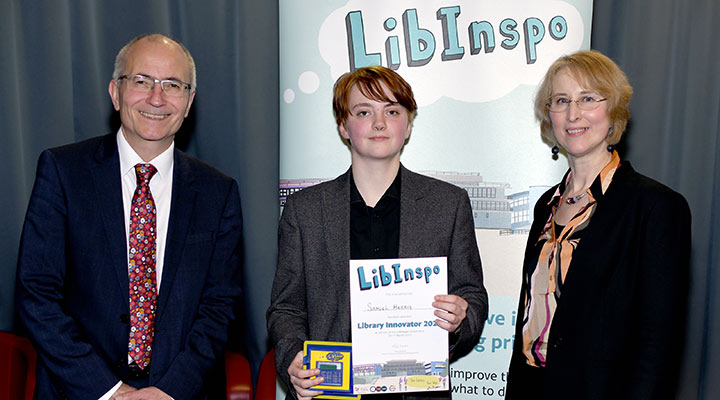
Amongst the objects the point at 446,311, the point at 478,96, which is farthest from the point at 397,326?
the point at 478,96

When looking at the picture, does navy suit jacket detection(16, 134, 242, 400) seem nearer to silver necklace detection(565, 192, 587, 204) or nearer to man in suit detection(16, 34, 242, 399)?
man in suit detection(16, 34, 242, 399)

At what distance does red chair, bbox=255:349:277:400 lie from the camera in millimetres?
2633

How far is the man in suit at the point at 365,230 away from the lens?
238 centimetres

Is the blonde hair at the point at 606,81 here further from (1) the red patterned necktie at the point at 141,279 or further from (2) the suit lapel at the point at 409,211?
(1) the red patterned necktie at the point at 141,279

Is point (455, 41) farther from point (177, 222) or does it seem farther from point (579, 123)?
point (177, 222)

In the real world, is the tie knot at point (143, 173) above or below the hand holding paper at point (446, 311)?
above

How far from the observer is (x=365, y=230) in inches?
96.1

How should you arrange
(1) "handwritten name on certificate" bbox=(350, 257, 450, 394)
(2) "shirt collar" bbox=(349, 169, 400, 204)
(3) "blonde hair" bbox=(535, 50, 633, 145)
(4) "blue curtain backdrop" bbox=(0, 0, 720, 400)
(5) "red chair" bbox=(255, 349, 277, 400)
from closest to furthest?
1. (1) "handwritten name on certificate" bbox=(350, 257, 450, 394)
2. (3) "blonde hair" bbox=(535, 50, 633, 145)
3. (2) "shirt collar" bbox=(349, 169, 400, 204)
4. (5) "red chair" bbox=(255, 349, 277, 400)
5. (4) "blue curtain backdrop" bbox=(0, 0, 720, 400)

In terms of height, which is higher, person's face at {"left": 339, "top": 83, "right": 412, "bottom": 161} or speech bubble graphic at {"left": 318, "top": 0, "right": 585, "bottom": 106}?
speech bubble graphic at {"left": 318, "top": 0, "right": 585, "bottom": 106}

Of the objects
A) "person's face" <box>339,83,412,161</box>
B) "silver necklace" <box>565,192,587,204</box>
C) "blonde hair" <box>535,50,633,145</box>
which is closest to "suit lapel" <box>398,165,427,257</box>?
"person's face" <box>339,83,412,161</box>

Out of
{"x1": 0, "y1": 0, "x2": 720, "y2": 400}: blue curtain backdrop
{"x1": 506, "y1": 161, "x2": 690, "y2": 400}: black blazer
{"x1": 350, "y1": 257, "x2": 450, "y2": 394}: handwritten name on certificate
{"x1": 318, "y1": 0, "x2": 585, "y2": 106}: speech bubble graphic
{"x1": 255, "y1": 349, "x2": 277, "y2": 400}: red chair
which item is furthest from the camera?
{"x1": 0, "y1": 0, "x2": 720, "y2": 400}: blue curtain backdrop

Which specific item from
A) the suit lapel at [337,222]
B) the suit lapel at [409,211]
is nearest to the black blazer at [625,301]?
the suit lapel at [409,211]

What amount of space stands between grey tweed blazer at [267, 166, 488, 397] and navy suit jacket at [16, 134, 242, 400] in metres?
0.33

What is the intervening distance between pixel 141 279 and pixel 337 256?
774 millimetres
